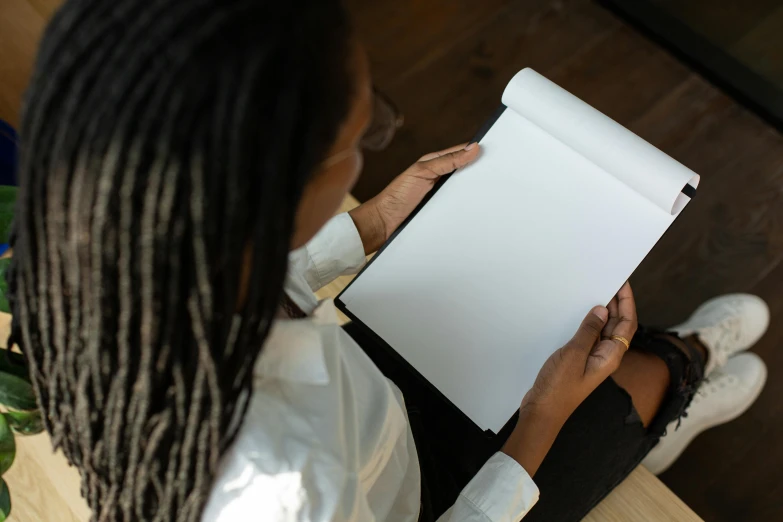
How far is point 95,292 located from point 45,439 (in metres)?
0.51

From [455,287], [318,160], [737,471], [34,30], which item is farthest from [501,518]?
[34,30]

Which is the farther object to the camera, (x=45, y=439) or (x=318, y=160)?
(x=45, y=439)

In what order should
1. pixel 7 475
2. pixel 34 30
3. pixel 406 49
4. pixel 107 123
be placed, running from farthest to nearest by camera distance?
pixel 406 49 < pixel 34 30 < pixel 7 475 < pixel 107 123

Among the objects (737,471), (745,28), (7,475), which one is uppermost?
(745,28)

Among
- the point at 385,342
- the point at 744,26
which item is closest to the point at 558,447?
the point at 385,342

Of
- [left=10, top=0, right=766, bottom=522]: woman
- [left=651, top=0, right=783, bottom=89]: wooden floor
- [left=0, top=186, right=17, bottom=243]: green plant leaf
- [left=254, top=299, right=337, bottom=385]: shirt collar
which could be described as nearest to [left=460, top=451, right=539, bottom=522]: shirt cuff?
[left=10, top=0, right=766, bottom=522]: woman

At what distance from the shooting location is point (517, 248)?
0.84 m

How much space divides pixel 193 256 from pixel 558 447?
576 millimetres

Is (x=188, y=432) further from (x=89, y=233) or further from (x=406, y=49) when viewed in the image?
(x=406, y=49)

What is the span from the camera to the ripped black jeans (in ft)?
2.64

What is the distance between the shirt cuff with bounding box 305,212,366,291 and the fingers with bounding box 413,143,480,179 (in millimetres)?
115

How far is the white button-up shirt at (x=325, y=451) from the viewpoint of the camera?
1.66 ft

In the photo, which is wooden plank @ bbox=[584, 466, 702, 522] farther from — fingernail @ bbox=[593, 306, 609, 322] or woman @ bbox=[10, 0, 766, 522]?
woman @ bbox=[10, 0, 766, 522]

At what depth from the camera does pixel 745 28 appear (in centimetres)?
144
